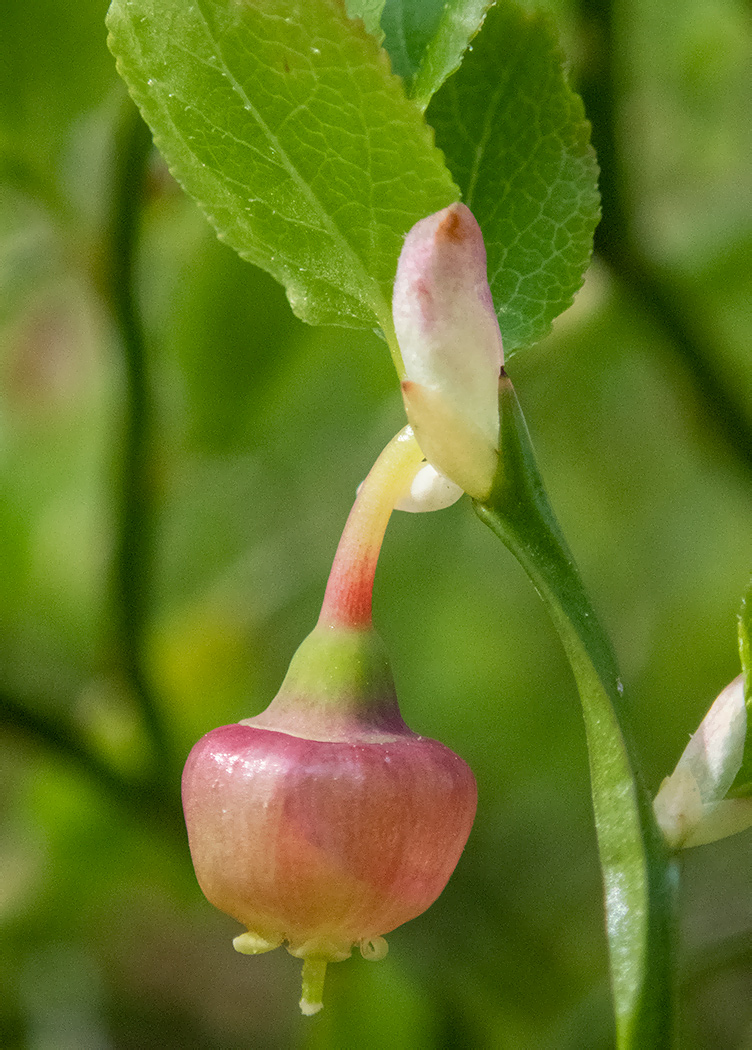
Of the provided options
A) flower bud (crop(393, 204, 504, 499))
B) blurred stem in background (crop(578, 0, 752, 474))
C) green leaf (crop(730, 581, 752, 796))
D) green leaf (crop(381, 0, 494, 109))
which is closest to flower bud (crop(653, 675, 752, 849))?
green leaf (crop(730, 581, 752, 796))

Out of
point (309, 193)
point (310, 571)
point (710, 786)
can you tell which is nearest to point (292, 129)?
point (309, 193)

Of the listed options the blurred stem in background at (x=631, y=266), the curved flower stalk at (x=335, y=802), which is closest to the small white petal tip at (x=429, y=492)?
the curved flower stalk at (x=335, y=802)

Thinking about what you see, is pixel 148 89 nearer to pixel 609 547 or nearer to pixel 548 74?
pixel 548 74

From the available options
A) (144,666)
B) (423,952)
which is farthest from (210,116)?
(423,952)

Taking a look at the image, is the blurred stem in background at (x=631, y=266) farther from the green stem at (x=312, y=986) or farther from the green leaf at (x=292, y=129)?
the green stem at (x=312, y=986)

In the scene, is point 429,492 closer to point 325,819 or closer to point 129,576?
point 325,819

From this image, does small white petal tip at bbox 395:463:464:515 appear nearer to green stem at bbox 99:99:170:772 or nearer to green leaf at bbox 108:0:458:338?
green leaf at bbox 108:0:458:338
